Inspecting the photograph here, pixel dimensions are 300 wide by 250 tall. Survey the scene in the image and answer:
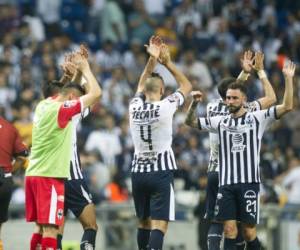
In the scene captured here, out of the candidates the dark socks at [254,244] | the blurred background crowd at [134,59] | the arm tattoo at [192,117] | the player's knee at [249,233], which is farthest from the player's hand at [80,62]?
the blurred background crowd at [134,59]

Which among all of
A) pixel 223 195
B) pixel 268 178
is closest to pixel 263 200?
pixel 268 178

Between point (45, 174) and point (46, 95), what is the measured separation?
118cm

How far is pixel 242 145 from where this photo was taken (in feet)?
48.3

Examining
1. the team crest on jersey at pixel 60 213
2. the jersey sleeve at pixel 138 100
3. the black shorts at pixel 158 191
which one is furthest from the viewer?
the jersey sleeve at pixel 138 100

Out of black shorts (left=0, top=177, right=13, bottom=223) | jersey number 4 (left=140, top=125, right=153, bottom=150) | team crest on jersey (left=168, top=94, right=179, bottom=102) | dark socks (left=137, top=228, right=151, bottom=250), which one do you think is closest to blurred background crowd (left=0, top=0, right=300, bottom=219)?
black shorts (left=0, top=177, right=13, bottom=223)

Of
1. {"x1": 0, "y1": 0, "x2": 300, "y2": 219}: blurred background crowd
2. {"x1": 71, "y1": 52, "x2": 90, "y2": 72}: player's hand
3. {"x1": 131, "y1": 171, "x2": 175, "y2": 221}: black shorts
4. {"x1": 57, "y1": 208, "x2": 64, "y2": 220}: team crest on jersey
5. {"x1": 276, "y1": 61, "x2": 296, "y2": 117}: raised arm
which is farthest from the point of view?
{"x1": 0, "y1": 0, "x2": 300, "y2": 219}: blurred background crowd

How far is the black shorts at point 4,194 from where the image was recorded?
14930 mm

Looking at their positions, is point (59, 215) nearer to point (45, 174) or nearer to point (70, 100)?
point (45, 174)

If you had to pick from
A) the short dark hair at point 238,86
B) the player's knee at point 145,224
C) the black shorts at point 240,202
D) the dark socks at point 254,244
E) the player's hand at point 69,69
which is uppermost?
the player's hand at point 69,69

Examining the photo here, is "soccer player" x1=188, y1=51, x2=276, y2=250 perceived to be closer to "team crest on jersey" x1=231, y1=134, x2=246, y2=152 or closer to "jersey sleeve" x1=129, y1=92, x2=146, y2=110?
"team crest on jersey" x1=231, y1=134, x2=246, y2=152

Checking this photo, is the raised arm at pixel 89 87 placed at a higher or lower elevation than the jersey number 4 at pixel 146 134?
higher

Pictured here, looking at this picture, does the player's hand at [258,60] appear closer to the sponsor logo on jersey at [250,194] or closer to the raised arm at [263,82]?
the raised arm at [263,82]

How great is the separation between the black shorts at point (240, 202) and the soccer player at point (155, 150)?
63 cm

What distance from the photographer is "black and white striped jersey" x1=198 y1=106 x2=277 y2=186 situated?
14672 mm
